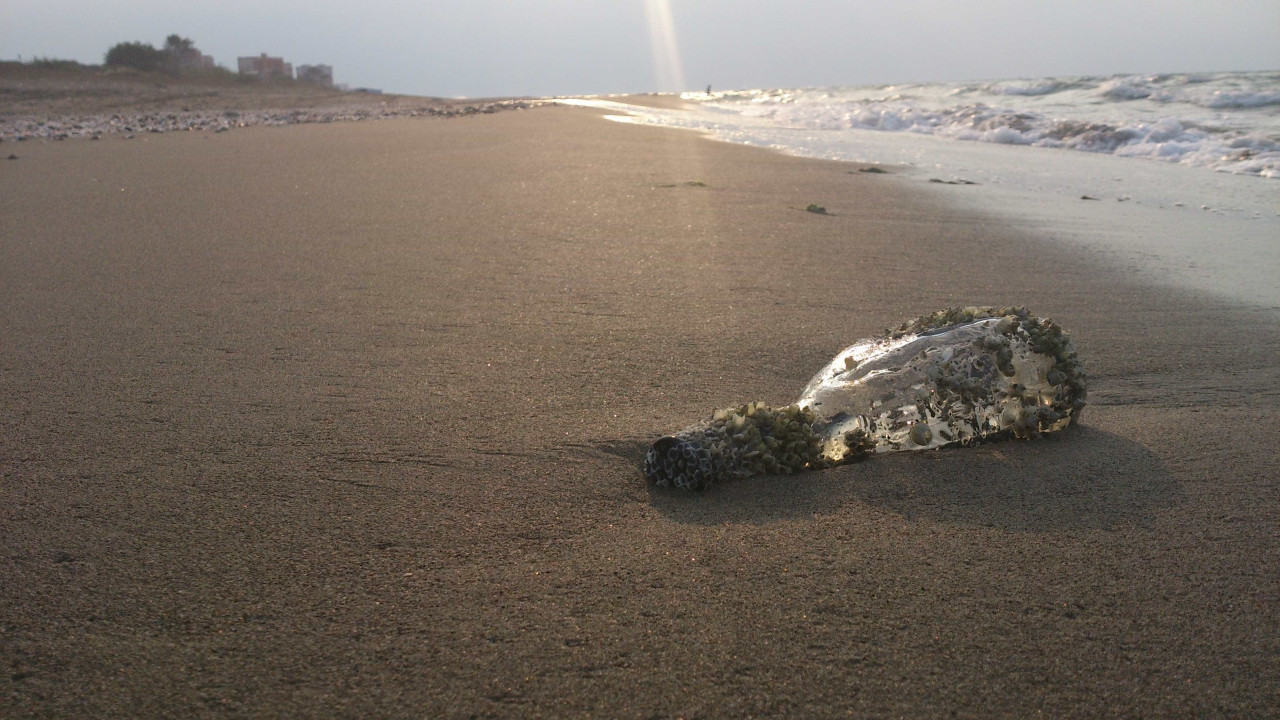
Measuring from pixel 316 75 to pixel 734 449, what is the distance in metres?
35.0

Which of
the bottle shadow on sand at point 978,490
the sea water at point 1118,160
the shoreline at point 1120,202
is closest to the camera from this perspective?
the bottle shadow on sand at point 978,490

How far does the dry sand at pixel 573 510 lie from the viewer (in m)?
1.30

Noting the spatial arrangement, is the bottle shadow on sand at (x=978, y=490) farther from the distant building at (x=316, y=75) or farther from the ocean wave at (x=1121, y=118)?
the distant building at (x=316, y=75)

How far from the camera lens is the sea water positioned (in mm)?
4672

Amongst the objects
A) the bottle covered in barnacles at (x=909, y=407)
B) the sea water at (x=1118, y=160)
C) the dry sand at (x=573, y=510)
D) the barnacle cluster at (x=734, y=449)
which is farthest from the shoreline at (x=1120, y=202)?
the barnacle cluster at (x=734, y=449)

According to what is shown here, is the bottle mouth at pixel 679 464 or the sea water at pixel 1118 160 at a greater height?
the sea water at pixel 1118 160

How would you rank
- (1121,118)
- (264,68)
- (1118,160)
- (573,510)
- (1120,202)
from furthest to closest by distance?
(264,68) → (1121,118) → (1118,160) → (1120,202) → (573,510)

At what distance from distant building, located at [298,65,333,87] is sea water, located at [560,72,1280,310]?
2075 cm

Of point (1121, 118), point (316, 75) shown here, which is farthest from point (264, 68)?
point (1121, 118)

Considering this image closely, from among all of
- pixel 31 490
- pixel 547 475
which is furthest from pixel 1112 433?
pixel 31 490

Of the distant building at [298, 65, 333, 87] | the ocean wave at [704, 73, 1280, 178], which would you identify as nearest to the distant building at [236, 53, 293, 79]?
the distant building at [298, 65, 333, 87]

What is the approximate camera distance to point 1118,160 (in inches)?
373

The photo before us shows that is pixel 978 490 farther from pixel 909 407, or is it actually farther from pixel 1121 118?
pixel 1121 118

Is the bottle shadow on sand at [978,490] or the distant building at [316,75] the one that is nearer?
the bottle shadow on sand at [978,490]
